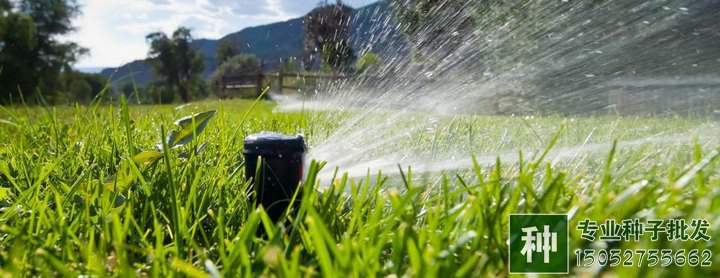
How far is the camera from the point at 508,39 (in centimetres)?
456

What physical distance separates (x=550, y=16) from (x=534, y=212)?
324 centimetres

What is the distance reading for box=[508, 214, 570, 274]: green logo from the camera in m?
0.86

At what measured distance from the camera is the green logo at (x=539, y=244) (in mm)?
858

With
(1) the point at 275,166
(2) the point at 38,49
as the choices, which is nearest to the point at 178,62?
(2) the point at 38,49

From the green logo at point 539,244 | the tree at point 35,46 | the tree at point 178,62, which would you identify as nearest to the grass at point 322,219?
the green logo at point 539,244

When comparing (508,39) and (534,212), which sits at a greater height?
(508,39)

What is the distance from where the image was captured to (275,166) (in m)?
1.30

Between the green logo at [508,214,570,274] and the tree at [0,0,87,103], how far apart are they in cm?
4090

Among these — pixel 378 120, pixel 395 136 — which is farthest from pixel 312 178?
pixel 378 120

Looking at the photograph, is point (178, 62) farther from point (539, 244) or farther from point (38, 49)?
point (539, 244)

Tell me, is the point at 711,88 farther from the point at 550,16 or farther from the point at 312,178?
the point at 312,178

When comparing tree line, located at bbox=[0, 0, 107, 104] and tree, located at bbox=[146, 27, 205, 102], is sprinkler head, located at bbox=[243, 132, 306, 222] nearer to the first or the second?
tree line, located at bbox=[0, 0, 107, 104]

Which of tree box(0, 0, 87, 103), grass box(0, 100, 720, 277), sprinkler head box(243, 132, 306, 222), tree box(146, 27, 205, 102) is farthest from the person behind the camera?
tree box(146, 27, 205, 102)

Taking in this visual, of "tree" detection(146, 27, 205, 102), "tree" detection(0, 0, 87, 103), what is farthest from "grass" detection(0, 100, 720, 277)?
"tree" detection(146, 27, 205, 102)
